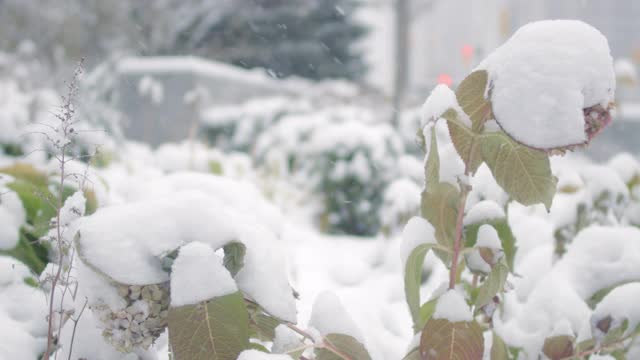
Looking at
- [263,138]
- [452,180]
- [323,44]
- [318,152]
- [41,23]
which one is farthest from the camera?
[323,44]

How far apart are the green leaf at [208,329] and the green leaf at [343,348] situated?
0.12 meters

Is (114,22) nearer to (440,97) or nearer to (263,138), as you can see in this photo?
(263,138)

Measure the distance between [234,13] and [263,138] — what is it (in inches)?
464

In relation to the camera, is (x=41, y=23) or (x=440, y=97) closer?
(x=440, y=97)

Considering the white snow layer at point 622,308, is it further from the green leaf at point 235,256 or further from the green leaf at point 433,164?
the green leaf at point 235,256

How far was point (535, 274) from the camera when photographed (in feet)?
4.12

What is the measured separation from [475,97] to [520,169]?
0.09 meters

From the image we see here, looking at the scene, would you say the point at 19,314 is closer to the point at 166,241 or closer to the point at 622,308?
the point at 166,241

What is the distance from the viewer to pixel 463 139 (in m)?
0.69

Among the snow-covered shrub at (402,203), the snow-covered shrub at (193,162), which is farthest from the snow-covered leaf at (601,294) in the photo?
the snow-covered shrub at (402,203)

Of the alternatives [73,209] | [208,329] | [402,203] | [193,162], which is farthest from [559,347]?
[193,162]

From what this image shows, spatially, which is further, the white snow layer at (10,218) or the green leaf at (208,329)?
the white snow layer at (10,218)

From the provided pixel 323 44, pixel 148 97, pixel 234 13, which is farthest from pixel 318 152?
pixel 234 13

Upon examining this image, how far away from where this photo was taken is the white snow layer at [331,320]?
756 mm
